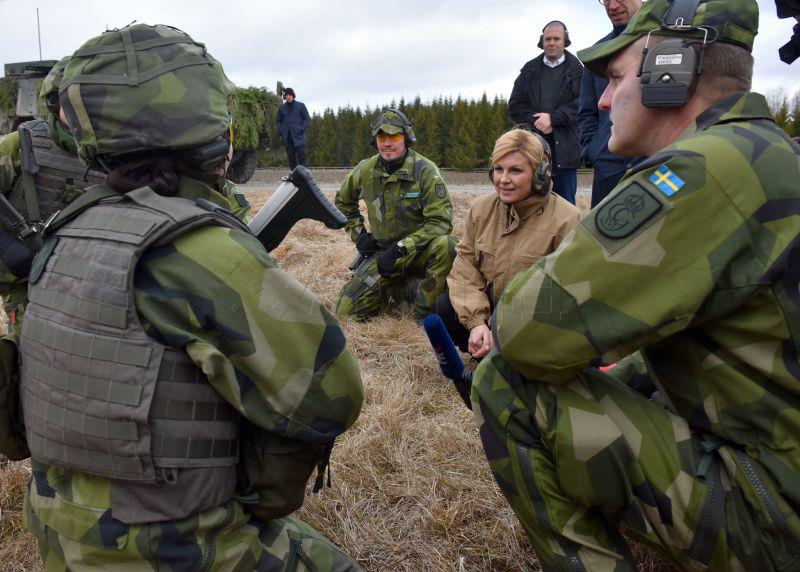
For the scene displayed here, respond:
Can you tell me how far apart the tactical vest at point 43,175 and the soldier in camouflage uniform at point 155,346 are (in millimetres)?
1664

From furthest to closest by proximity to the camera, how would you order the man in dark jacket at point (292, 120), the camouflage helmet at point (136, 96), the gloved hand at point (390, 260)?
the man in dark jacket at point (292, 120) → the gloved hand at point (390, 260) → the camouflage helmet at point (136, 96)

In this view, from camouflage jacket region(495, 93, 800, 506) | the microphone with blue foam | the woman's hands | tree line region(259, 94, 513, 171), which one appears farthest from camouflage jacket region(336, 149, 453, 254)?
tree line region(259, 94, 513, 171)

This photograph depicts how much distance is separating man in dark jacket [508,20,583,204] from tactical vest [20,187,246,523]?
442 cm

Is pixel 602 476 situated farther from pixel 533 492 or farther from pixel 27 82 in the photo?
pixel 27 82

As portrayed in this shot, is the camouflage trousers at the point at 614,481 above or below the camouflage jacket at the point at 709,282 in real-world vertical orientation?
below

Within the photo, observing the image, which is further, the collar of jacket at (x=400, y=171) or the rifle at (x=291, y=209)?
the collar of jacket at (x=400, y=171)

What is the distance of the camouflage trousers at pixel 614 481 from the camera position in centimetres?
166

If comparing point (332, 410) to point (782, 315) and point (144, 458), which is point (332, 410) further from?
point (782, 315)

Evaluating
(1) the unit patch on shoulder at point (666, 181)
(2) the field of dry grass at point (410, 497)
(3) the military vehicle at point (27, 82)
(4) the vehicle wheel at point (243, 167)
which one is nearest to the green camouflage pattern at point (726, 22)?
(1) the unit patch on shoulder at point (666, 181)

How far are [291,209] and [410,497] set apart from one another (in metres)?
1.28

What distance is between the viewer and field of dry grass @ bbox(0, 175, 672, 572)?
2382 mm

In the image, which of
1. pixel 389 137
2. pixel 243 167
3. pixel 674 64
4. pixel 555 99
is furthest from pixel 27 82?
pixel 243 167

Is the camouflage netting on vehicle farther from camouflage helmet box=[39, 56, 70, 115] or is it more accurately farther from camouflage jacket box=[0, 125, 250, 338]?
camouflage helmet box=[39, 56, 70, 115]

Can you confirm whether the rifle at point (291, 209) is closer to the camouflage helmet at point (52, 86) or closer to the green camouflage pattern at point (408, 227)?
the camouflage helmet at point (52, 86)
